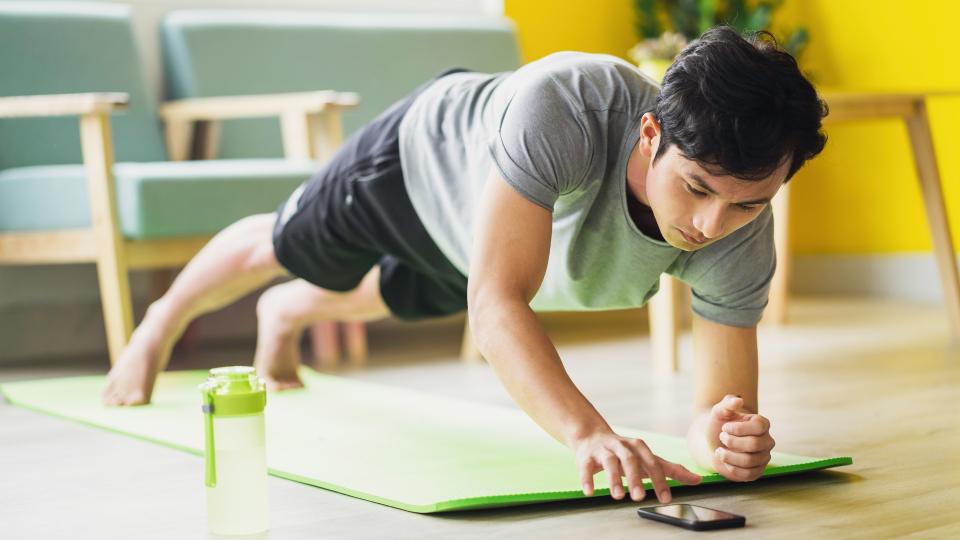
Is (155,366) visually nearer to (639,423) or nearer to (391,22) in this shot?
(639,423)

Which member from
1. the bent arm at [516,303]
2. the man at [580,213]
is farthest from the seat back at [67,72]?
the bent arm at [516,303]

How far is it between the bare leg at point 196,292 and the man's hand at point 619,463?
38.8 inches

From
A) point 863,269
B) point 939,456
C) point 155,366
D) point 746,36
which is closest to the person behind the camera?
point 746,36

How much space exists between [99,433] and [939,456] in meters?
1.24

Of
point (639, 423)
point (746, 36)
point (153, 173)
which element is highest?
point (746, 36)

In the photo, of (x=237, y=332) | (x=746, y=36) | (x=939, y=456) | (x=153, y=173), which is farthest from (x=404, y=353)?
(x=746, y=36)

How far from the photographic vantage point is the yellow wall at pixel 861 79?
409cm

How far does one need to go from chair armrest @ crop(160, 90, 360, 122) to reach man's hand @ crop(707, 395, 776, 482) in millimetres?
1637

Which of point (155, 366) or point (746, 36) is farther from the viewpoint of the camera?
point (155, 366)

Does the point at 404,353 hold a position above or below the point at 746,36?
below

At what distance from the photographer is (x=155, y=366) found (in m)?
2.23

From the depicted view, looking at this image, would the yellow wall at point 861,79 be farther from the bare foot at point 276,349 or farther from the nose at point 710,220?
the nose at point 710,220

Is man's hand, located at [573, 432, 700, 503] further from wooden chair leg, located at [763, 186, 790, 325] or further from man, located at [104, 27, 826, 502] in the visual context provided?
wooden chair leg, located at [763, 186, 790, 325]

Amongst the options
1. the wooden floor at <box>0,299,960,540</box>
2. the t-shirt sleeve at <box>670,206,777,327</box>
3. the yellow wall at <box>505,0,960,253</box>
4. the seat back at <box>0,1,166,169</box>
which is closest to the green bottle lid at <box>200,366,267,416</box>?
the wooden floor at <box>0,299,960,540</box>
